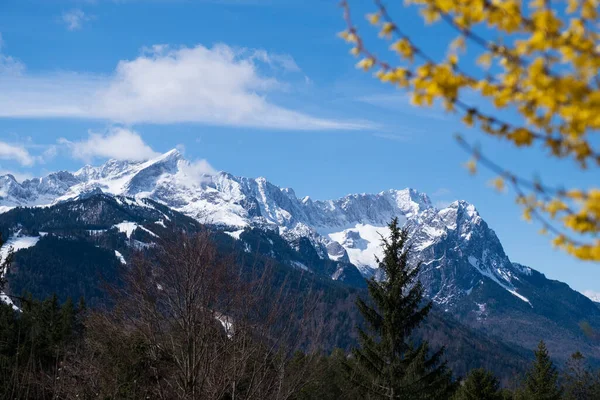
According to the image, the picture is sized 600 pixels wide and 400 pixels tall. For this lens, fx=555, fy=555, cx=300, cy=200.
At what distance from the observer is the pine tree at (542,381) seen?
3562 cm

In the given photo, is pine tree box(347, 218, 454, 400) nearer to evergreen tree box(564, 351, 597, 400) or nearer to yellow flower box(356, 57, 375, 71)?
yellow flower box(356, 57, 375, 71)

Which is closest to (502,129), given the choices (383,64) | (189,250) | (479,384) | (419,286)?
(383,64)

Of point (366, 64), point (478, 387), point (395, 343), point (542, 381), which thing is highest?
point (366, 64)

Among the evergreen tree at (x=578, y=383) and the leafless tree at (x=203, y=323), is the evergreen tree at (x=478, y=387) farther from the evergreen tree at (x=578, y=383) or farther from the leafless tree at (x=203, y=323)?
the leafless tree at (x=203, y=323)

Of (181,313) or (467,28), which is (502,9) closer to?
(467,28)

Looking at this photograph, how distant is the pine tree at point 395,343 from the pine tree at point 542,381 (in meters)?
14.6

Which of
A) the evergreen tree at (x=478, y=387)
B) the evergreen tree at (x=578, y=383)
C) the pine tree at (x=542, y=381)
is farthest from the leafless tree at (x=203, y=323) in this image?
the evergreen tree at (x=578, y=383)

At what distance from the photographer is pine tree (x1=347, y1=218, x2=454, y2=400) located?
22.3 metres

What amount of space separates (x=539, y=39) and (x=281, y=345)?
9.24 m

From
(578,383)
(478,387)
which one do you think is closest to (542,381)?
(478,387)

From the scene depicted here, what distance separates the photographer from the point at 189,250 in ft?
36.4

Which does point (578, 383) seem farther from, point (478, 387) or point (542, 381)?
point (478, 387)

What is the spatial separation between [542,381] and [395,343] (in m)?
18.7

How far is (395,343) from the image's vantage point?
899 inches
